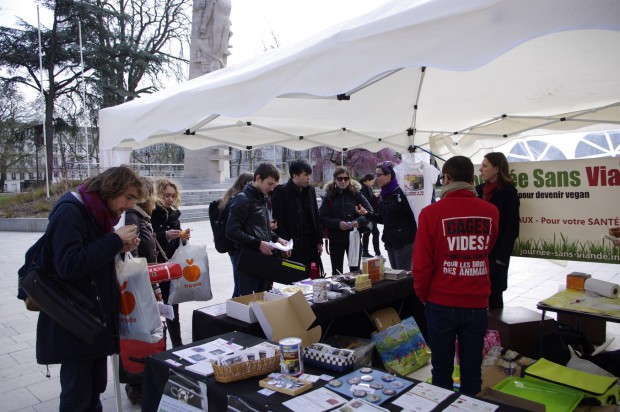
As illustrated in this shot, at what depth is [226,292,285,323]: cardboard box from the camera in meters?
2.72

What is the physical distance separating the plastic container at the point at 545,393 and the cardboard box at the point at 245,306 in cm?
145

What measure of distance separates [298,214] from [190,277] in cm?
142

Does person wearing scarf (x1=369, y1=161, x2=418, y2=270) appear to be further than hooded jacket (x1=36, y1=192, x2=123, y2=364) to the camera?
Yes

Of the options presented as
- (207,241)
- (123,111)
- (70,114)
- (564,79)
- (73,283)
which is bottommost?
(207,241)

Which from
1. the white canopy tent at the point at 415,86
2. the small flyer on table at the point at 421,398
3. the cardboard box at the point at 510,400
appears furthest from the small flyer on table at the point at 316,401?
the white canopy tent at the point at 415,86

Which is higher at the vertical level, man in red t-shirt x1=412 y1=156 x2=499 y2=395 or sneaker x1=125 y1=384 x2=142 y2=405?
man in red t-shirt x1=412 y1=156 x2=499 y2=395

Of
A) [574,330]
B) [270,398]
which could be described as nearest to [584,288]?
[574,330]

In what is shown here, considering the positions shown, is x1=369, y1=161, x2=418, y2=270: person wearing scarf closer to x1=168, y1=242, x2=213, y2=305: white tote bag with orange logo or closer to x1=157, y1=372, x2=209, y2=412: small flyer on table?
x1=168, y1=242, x2=213, y2=305: white tote bag with orange logo

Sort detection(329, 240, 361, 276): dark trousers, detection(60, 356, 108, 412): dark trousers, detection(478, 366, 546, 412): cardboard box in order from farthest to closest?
detection(329, 240, 361, 276): dark trousers → detection(60, 356, 108, 412): dark trousers → detection(478, 366, 546, 412): cardboard box

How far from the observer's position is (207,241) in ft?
37.5

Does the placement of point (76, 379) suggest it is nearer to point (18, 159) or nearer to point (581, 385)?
point (581, 385)

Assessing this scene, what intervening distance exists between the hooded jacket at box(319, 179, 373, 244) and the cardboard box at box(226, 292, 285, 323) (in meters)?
2.45

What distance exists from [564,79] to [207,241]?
30.2ft

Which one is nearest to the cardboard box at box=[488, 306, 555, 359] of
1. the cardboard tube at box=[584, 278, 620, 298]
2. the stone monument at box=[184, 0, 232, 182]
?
the cardboard tube at box=[584, 278, 620, 298]
